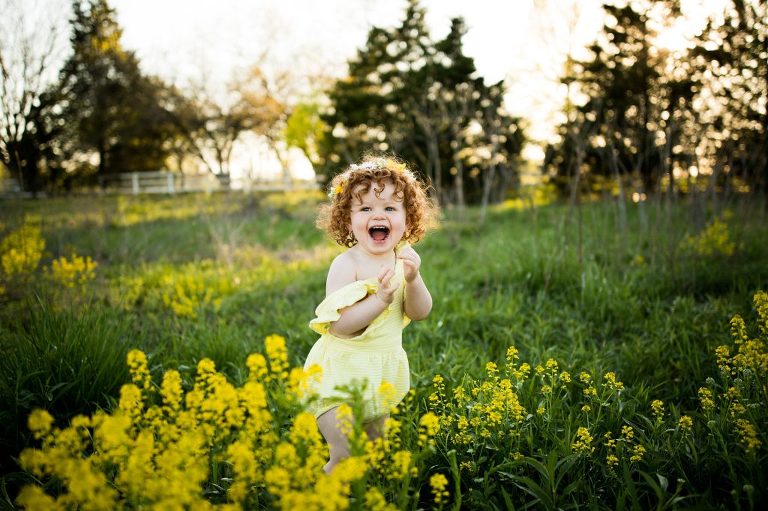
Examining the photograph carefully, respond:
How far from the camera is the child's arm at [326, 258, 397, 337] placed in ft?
6.05

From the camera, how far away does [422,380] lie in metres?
2.94

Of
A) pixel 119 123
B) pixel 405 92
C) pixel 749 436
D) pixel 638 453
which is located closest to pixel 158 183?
pixel 119 123

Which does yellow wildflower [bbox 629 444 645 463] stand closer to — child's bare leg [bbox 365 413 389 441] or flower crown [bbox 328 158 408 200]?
child's bare leg [bbox 365 413 389 441]

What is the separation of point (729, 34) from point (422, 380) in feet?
16.4

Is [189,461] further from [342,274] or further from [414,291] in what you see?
[414,291]

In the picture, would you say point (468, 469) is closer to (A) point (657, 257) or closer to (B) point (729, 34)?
(A) point (657, 257)

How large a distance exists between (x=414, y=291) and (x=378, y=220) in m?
0.34

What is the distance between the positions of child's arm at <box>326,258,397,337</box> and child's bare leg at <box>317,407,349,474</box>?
33 cm

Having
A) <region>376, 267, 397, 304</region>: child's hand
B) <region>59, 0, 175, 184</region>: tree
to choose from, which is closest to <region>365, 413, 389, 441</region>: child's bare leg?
<region>376, 267, 397, 304</region>: child's hand

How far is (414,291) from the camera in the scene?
2051mm

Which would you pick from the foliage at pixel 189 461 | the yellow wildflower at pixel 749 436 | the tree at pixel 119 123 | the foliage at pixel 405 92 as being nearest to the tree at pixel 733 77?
the yellow wildflower at pixel 749 436

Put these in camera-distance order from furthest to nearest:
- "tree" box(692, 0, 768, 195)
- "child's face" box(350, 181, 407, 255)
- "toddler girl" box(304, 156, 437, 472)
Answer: "tree" box(692, 0, 768, 195) < "child's face" box(350, 181, 407, 255) < "toddler girl" box(304, 156, 437, 472)

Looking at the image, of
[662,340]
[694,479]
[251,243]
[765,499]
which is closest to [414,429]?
[694,479]

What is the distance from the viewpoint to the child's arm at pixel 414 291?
1.99 meters
